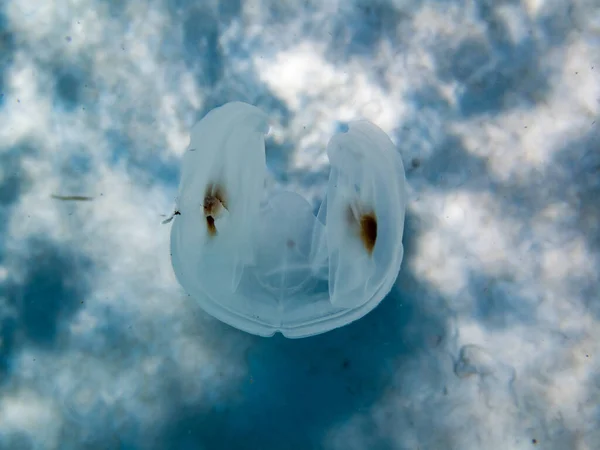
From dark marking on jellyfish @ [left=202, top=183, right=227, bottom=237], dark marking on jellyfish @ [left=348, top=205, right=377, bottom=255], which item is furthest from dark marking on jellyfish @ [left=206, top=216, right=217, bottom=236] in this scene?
dark marking on jellyfish @ [left=348, top=205, right=377, bottom=255]

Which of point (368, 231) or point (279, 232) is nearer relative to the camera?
point (368, 231)

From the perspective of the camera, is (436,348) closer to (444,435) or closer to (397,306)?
(397,306)

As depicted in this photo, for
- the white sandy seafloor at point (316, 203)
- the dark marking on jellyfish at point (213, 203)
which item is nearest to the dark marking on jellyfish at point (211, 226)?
the dark marking on jellyfish at point (213, 203)

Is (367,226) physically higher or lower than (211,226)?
higher

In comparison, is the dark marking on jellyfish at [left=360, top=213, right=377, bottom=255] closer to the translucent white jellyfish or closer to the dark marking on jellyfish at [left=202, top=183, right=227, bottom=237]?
the translucent white jellyfish

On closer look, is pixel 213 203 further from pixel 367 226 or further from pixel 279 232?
pixel 367 226

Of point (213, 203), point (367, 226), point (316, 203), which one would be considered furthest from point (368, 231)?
point (213, 203)
